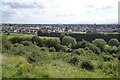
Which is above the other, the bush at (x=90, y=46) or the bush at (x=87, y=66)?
the bush at (x=87, y=66)

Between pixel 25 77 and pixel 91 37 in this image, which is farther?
pixel 91 37

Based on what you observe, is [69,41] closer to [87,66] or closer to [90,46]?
[90,46]

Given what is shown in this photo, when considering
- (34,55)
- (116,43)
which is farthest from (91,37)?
(34,55)

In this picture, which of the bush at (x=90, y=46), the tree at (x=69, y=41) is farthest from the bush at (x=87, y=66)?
the tree at (x=69, y=41)

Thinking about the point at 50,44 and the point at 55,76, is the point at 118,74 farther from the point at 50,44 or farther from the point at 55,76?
the point at 50,44

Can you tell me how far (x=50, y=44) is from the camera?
43.6 m

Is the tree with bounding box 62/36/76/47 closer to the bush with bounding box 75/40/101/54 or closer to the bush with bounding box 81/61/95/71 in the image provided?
the bush with bounding box 75/40/101/54

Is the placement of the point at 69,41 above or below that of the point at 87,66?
below

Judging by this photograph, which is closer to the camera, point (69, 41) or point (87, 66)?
point (87, 66)

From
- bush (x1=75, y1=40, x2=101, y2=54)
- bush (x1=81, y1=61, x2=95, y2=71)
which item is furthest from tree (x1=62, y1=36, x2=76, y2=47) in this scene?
bush (x1=81, y1=61, x2=95, y2=71)

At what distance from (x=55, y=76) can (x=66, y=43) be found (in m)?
44.3

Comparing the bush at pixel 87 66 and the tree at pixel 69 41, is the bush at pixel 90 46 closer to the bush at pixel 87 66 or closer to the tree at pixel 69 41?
the tree at pixel 69 41

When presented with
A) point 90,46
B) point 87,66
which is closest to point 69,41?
point 90,46

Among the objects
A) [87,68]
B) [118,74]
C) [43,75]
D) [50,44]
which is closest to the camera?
[43,75]
